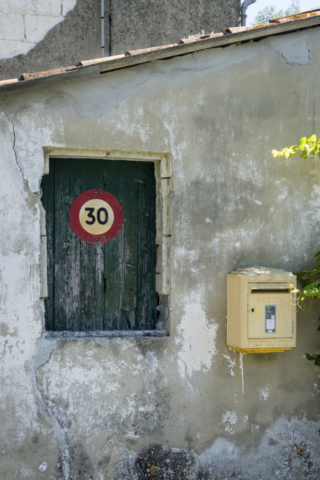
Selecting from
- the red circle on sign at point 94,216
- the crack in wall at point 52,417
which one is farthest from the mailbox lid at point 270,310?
the crack in wall at point 52,417

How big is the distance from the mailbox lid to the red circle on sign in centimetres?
126

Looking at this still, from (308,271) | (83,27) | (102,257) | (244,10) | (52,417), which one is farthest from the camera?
(244,10)

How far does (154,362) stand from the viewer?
4289 millimetres

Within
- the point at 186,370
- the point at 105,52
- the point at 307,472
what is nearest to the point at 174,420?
the point at 186,370

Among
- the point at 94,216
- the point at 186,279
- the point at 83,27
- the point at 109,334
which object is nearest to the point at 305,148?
the point at 186,279

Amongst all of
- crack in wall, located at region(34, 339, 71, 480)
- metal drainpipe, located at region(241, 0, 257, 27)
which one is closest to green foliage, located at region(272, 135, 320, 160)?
crack in wall, located at region(34, 339, 71, 480)

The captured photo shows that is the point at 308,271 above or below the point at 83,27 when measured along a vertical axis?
below

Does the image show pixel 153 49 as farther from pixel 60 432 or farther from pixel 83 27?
pixel 60 432

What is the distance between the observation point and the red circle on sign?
4551mm

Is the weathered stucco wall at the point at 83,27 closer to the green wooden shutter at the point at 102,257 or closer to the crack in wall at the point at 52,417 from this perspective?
the green wooden shutter at the point at 102,257

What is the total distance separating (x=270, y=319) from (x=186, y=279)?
0.74 m

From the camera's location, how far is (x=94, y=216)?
459cm

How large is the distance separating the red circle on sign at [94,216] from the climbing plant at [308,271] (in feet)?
4.58

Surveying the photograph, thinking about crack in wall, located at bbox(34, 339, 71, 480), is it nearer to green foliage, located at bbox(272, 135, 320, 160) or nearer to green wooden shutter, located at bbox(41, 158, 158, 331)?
green wooden shutter, located at bbox(41, 158, 158, 331)
